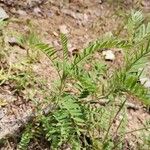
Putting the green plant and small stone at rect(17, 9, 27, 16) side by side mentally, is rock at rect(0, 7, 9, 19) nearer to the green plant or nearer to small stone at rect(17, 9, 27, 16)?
small stone at rect(17, 9, 27, 16)

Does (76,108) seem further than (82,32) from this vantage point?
No

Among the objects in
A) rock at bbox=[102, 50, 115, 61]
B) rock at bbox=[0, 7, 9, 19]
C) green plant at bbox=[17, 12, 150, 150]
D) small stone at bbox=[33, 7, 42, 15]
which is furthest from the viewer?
A: small stone at bbox=[33, 7, 42, 15]

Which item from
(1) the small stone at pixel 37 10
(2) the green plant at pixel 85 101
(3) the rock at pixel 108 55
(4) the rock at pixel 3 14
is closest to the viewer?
(2) the green plant at pixel 85 101

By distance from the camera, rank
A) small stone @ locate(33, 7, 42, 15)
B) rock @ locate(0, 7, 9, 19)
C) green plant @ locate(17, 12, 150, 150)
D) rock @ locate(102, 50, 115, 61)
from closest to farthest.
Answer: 1. green plant @ locate(17, 12, 150, 150)
2. rock @ locate(0, 7, 9, 19)
3. rock @ locate(102, 50, 115, 61)
4. small stone @ locate(33, 7, 42, 15)

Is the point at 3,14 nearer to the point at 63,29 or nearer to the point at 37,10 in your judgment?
the point at 37,10

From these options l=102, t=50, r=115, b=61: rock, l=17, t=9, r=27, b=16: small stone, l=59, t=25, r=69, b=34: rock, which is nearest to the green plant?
l=102, t=50, r=115, b=61: rock

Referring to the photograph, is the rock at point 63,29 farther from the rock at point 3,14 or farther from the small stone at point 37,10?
the rock at point 3,14

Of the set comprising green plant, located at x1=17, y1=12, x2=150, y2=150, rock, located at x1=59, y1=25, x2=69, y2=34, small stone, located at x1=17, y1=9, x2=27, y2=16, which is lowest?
green plant, located at x1=17, y1=12, x2=150, y2=150

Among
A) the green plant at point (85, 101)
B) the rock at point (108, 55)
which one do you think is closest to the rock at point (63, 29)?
the rock at point (108, 55)

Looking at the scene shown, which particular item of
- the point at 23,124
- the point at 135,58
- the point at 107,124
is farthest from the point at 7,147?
the point at 135,58

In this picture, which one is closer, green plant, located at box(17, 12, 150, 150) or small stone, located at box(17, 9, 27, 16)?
green plant, located at box(17, 12, 150, 150)

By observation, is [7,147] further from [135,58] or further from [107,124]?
[135,58]
